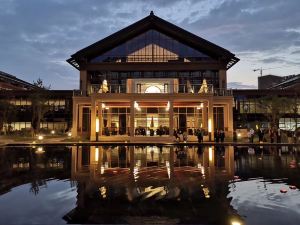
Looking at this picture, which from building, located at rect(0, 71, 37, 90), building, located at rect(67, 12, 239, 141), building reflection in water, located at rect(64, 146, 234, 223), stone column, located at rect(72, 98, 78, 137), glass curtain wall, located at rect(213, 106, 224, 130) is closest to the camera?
building reflection in water, located at rect(64, 146, 234, 223)

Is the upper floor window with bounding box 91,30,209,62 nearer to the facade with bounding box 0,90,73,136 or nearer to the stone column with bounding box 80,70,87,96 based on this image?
the stone column with bounding box 80,70,87,96

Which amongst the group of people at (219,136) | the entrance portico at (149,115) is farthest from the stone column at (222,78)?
the group of people at (219,136)

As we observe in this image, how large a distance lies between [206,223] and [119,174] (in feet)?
23.0

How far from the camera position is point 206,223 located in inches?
265

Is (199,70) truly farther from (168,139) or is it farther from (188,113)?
(168,139)

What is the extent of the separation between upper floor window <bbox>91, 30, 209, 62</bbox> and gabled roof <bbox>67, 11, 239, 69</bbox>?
0.55 metres

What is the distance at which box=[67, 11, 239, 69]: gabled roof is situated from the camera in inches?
1693

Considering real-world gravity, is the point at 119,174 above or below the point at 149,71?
below

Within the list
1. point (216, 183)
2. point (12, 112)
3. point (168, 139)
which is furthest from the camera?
point (12, 112)

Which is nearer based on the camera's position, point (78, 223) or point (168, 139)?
point (78, 223)

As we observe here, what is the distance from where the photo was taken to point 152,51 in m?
45.5

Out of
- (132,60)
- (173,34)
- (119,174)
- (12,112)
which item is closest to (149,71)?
(132,60)

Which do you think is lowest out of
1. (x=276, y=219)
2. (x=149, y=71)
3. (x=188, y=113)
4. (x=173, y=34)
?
(x=276, y=219)

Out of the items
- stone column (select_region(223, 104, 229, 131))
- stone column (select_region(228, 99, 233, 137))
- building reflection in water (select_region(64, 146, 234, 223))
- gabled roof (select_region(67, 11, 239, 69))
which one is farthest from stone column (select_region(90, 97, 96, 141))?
building reflection in water (select_region(64, 146, 234, 223))
